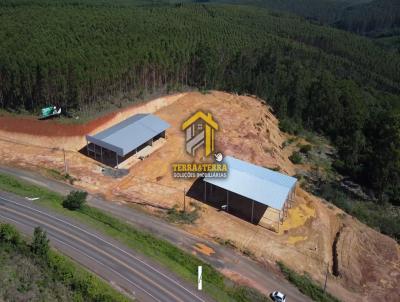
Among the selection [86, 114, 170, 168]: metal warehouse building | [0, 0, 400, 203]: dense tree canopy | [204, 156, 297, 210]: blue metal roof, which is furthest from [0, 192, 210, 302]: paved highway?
[0, 0, 400, 203]: dense tree canopy

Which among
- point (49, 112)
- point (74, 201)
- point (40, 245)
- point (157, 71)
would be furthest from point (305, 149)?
point (40, 245)

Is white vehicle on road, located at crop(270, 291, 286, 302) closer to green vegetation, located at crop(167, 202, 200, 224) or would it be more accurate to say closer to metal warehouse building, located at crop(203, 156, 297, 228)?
metal warehouse building, located at crop(203, 156, 297, 228)

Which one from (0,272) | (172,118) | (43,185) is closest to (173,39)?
(172,118)

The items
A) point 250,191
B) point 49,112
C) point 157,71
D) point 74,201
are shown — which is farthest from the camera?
point 157,71

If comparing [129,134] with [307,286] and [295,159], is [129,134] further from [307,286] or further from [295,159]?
[307,286]

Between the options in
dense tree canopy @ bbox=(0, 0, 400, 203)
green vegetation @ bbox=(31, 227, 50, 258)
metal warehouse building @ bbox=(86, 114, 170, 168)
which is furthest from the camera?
dense tree canopy @ bbox=(0, 0, 400, 203)

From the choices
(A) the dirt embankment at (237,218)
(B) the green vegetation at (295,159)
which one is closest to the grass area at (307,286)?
(A) the dirt embankment at (237,218)

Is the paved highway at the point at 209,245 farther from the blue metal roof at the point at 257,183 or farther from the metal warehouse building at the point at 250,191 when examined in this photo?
the blue metal roof at the point at 257,183
